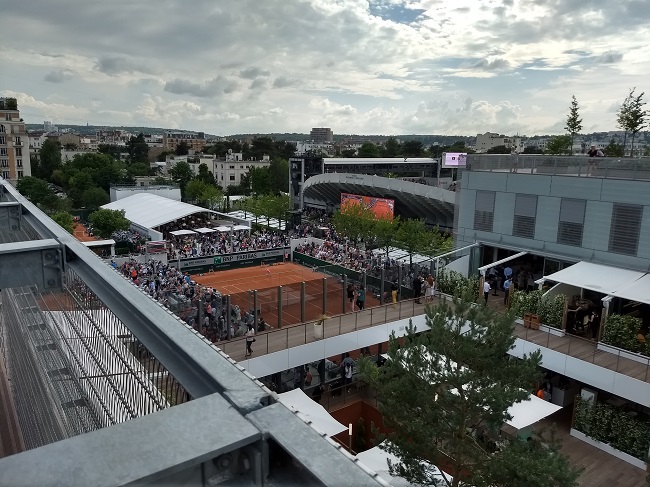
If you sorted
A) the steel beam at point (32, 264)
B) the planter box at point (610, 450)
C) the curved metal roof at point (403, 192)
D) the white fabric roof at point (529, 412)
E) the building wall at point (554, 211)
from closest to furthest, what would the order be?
the steel beam at point (32, 264) < the white fabric roof at point (529, 412) < the planter box at point (610, 450) < the building wall at point (554, 211) < the curved metal roof at point (403, 192)

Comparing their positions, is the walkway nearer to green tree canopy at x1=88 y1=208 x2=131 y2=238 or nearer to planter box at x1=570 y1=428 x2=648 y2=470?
planter box at x1=570 y1=428 x2=648 y2=470

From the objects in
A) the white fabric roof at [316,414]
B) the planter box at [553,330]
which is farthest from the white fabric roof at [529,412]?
the white fabric roof at [316,414]

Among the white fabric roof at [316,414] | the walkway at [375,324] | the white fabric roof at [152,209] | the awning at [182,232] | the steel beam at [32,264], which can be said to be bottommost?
the white fabric roof at [316,414]

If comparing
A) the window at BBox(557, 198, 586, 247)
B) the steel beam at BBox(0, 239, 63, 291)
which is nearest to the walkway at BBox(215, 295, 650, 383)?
the window at BBox(557, 198, 586, 247)

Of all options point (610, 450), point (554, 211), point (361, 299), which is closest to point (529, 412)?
point (610, 450)

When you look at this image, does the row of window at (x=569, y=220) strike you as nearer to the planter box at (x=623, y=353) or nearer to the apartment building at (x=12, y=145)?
the planter box at (x=623, y=353)

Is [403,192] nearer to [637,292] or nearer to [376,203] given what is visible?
[376,203]

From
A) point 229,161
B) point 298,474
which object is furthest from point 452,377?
point 229,161

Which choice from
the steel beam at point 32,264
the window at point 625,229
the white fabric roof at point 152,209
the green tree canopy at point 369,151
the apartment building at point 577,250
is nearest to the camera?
the steel beam at point 32,264
